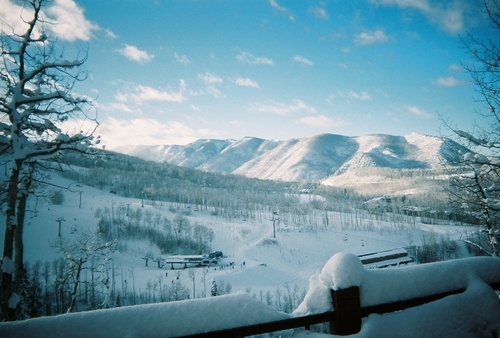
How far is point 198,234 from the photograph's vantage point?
10050 centimetres

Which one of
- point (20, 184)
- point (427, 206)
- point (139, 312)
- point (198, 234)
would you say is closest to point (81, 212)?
point (198, 234)

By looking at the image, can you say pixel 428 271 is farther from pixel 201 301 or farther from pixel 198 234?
pixel 198 234

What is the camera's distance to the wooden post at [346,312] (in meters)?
2.34

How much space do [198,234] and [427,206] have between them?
400 ft

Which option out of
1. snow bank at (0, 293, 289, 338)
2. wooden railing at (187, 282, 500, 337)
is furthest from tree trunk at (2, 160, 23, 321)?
wooden railing at (187, 282, 500, 337)

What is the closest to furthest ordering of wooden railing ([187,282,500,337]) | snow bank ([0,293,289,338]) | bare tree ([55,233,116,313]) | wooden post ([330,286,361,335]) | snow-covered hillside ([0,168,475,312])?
1. snow bank ([0,293,289,338])
2. wooden railing ([187,282,500,337])
3. wooden post ([330,286,361,335])
4. bare tree ([55,233,116,313])
5. snow-covered hillside ([0,168,475,312])

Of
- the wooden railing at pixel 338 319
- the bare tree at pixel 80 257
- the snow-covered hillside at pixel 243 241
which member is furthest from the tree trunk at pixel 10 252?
the snow-covered hillside at pixel 243 241

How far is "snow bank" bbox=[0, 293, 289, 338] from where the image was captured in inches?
73.2

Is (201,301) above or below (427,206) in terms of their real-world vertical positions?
above

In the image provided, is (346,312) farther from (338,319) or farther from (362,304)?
(362,304)

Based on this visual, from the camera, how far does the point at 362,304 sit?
2.46 meters

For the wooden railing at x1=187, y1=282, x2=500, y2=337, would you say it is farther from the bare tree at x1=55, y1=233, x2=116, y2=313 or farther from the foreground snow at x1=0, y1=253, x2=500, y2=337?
the bare tree at x1=55, y1=233, x2=116, y2=313

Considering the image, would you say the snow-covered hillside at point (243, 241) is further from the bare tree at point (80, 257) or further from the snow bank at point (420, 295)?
the snow bank at point (420, 295)

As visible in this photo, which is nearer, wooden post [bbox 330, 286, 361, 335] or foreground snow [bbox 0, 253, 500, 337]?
foreground snow [bbox 0, 253, 500, 337]
